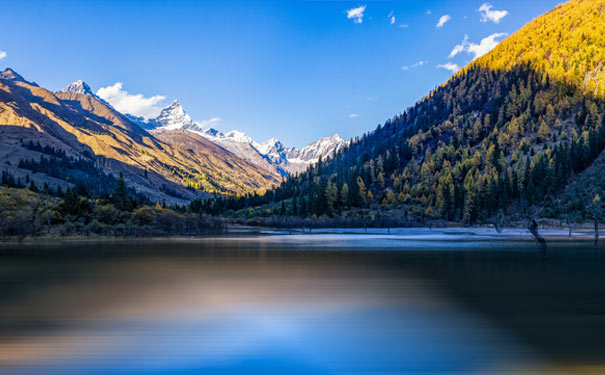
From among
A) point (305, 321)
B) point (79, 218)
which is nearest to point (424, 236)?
point (79, 218)

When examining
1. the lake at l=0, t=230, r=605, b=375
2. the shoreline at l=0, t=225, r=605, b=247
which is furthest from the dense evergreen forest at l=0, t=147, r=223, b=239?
the lake at l=0, t=230, r=605, b=375

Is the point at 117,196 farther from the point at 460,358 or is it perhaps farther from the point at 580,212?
the point at 580,212

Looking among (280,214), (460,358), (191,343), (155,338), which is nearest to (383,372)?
(460,358)

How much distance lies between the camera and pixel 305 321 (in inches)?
719

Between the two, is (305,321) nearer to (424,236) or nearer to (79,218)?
(424,236)

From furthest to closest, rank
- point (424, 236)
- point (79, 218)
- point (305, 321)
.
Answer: point (424, 236)
point (79, 218)
point (305, 321)

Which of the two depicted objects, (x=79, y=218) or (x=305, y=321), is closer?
(x=305, y=321)

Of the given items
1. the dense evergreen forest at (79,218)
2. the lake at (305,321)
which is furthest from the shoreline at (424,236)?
the lake at (305,321)

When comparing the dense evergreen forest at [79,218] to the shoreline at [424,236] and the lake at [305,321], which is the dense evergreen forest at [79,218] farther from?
the lake at [305,321]

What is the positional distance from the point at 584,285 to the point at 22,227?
266 ft

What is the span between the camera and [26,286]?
26.4 meters

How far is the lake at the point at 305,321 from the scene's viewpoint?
1297 centimetres

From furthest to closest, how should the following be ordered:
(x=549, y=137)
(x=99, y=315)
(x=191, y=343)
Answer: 1. (x=549, y=137)
2. (x=99, y=315)
3. (x=191, y=343)

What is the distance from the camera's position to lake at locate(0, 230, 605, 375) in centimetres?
1297
